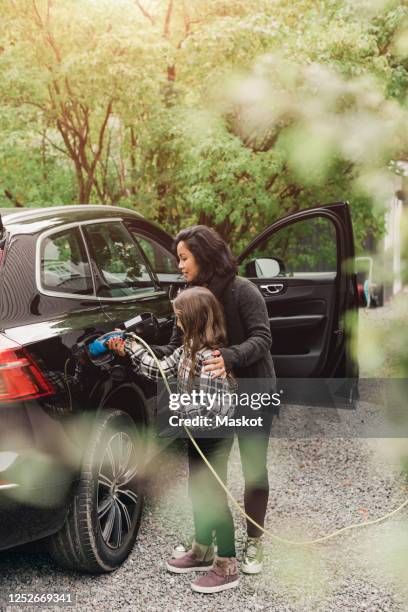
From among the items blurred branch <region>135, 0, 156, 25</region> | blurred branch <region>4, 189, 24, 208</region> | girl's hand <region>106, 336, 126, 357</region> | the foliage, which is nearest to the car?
girl's hand <region>106, 336, 126, 357</region>

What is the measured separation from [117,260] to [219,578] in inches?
73.3

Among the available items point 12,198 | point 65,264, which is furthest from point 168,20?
point 65,264

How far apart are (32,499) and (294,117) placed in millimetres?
1862

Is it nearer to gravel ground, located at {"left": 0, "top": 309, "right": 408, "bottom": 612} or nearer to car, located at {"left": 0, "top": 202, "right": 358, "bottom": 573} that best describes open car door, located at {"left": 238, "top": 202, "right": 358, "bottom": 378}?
car, located at {"left": 0, "top": 202, "right": 358, "bottom": 573}

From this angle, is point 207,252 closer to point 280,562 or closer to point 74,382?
point 74,382

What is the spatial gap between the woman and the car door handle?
86.3 inches

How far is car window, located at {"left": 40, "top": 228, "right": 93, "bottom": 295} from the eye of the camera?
3303mm

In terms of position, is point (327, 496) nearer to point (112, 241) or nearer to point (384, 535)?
point (112, 241)

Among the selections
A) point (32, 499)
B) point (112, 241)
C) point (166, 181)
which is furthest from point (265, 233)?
point (166, 181)

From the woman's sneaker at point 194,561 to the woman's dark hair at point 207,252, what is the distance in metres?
1.35

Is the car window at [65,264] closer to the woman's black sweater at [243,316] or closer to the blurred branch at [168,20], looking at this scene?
the woman's black sweater at [243,316]

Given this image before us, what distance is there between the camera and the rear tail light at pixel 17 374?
275 cm

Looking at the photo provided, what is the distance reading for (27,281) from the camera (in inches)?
122

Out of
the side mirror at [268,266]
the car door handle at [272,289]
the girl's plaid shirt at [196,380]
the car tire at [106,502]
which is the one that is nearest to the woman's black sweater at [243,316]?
the girl's plaid shirt at [196,380]
